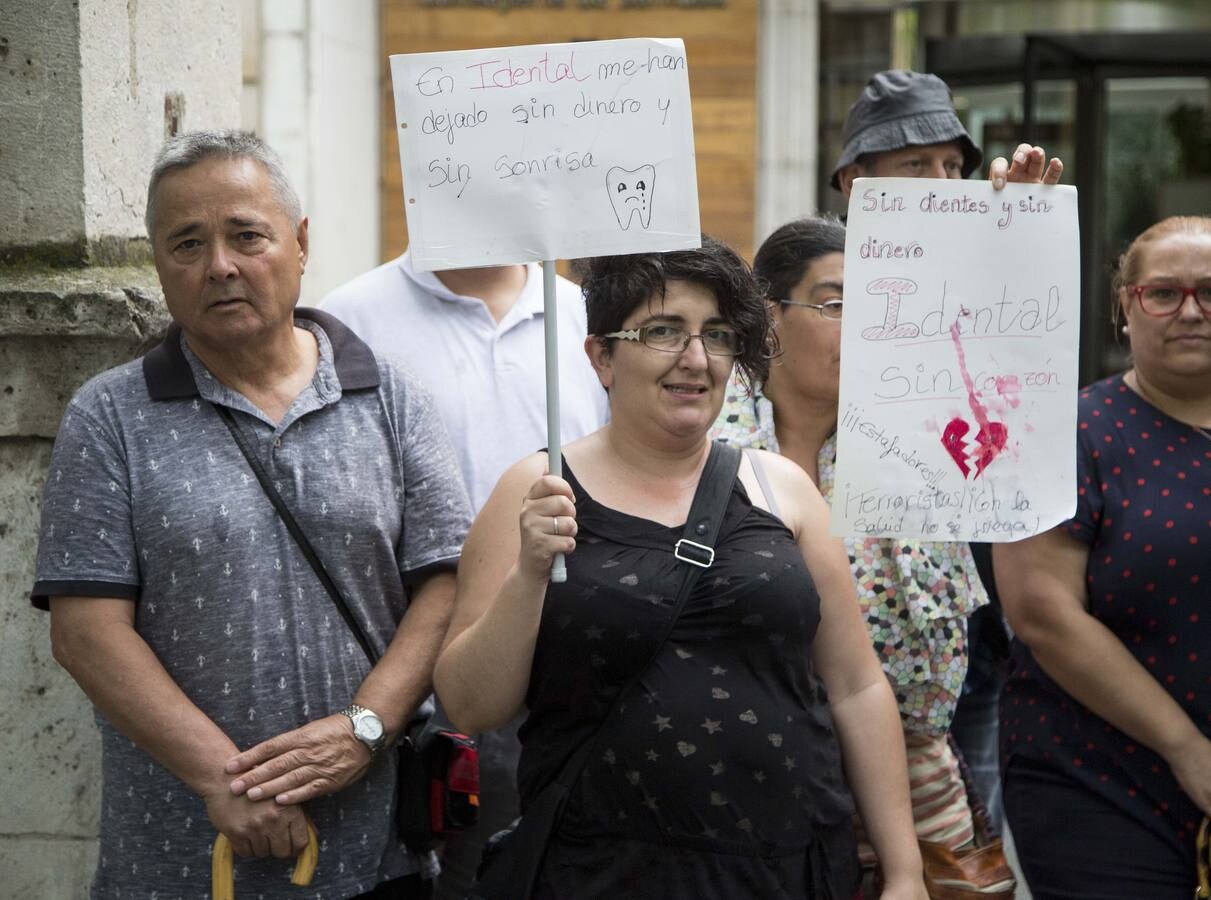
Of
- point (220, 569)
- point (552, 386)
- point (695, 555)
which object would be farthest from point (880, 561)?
point (220, 569)

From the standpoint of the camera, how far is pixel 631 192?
253cm

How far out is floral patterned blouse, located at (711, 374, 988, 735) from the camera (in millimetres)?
3107

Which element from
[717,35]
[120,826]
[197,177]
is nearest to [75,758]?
[120,826]

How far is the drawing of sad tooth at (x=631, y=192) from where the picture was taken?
2.53 meters

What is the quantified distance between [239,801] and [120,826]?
0.28m

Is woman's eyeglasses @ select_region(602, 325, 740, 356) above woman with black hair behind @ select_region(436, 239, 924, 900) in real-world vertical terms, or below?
above

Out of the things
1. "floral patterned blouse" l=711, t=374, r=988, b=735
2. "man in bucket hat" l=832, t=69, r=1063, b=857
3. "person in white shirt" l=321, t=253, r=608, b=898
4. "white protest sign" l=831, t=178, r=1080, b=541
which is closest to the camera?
A: "white protest sign" l=831, t=178, r=1080, b=541

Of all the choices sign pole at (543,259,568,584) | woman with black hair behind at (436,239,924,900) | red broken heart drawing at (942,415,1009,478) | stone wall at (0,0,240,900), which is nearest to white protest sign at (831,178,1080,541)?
red broken heart drawing at (942,415,1009,478)

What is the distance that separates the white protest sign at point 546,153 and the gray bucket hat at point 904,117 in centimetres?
146

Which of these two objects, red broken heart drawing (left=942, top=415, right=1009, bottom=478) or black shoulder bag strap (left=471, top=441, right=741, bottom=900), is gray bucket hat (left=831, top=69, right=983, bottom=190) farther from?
black shoulder bag strap (left=471, top=441, right=741, bottom=900)

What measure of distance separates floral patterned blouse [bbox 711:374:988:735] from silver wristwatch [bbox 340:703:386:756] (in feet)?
3.13

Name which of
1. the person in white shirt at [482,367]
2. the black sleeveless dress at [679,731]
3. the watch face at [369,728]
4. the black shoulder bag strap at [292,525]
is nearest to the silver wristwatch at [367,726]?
the watch face at [369,728]

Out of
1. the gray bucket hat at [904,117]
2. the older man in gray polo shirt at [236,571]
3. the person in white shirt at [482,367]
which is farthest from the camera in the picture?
the gray bucket hat at [904,117]

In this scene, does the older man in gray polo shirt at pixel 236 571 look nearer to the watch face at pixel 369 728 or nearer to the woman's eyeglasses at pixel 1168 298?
the watch face at pixel 369 728
